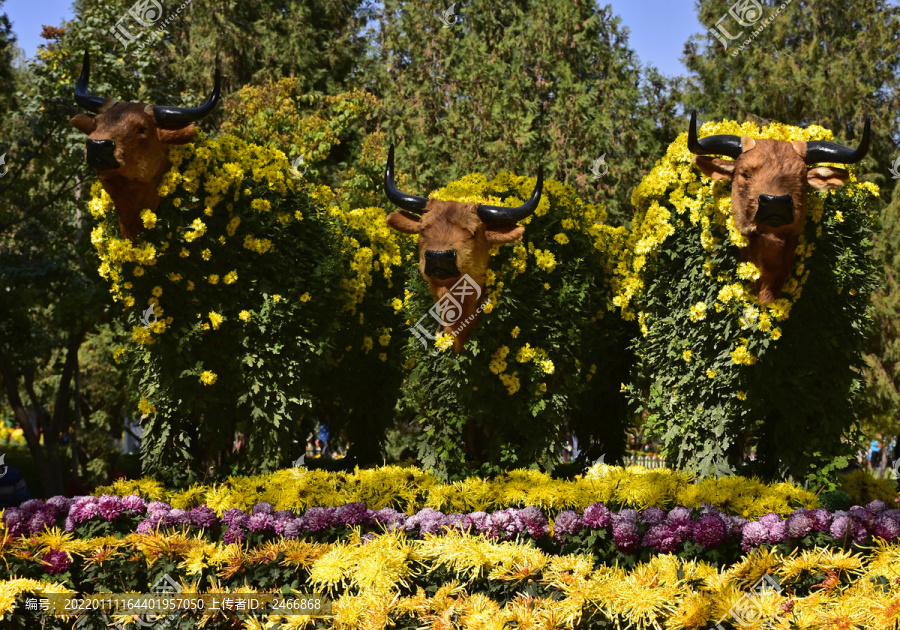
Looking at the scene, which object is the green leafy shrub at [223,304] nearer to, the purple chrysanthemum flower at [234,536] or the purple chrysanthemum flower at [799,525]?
the purple chrysanthemum flower at [234,536]

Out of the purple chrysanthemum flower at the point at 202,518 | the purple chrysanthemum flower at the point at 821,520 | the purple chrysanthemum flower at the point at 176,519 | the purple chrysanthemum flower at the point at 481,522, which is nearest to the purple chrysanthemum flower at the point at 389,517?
the purple chrysanthemum flower at the point at 481,522

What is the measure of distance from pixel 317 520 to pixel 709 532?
2.44 m

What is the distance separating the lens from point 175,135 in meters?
7.40

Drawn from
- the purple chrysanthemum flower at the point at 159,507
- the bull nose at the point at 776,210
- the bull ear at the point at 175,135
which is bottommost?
the purple chrysanthemum flower at the point at 159,507

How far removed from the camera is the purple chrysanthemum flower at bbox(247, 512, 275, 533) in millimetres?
5227

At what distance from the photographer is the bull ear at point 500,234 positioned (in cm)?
746

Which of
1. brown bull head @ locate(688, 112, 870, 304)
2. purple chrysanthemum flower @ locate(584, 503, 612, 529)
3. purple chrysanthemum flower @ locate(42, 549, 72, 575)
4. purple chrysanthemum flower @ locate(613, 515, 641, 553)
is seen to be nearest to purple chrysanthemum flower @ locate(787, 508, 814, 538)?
purple chrysanthemum flower @ locate(613, 515, 641, 553)

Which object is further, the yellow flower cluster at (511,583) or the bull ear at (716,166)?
the bull ear at (716,166)

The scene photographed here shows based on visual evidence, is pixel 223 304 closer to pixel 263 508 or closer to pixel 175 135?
pixel 175 135

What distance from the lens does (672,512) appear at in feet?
17.0

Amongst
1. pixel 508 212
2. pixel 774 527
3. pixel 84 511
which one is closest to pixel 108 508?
pixel 84 511

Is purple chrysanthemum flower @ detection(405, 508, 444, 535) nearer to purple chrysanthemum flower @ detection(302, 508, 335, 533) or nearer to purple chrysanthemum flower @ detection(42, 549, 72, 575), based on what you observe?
purple chrysanthemum flower @ detection(302, 508, 335, 533)

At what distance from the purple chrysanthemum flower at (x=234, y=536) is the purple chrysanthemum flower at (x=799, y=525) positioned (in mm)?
3416

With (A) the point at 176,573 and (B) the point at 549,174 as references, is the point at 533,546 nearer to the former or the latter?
(A) the point at 176,573
